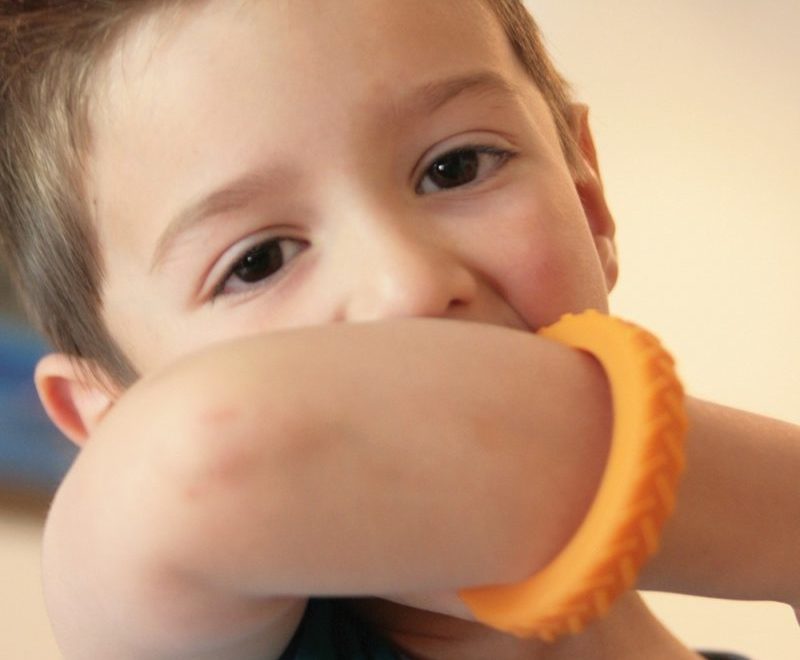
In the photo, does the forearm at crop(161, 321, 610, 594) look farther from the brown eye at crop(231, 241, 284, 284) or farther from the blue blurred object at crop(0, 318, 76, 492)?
the blue blurred object at crop(0, 318, 76, 492)

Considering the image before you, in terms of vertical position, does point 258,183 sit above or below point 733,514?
above

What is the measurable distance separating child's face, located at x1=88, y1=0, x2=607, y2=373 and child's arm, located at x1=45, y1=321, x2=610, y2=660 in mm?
118

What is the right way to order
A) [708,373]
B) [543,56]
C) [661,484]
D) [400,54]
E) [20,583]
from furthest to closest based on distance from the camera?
[708,373] < [20,583] < [543,56] < [400,54] < [661,484]

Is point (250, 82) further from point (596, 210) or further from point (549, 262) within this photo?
point (596, 210)

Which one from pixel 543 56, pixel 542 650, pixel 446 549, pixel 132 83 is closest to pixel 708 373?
pixel 543 56

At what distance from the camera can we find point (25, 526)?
0.90 meters

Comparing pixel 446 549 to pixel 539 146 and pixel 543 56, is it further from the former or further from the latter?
pixel 543 56

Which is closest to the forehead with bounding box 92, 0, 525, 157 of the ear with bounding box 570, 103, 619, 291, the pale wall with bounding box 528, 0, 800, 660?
the ear with bounding box 570, 103, 619, 291

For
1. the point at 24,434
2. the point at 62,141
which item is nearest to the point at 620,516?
the point at 62,141

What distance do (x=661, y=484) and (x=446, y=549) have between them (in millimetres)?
56

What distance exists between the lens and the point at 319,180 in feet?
1.33

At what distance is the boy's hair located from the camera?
1.57 ft

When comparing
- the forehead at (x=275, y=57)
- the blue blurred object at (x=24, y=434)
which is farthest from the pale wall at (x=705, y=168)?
the forehead at (x=275, y=57)

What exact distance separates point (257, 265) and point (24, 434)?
0.52m
